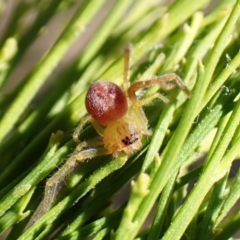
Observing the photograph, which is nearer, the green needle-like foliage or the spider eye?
the green needle-like foliage

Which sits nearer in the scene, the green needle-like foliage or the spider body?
→ the green needle-like foliage

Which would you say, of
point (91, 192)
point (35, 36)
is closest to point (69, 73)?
point (35, 36)

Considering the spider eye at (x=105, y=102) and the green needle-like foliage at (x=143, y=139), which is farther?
the spider eye at (x=105, y=102)

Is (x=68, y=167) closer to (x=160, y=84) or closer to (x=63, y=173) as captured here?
(x=63, y=173)

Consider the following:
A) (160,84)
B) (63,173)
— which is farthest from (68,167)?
(160,84)

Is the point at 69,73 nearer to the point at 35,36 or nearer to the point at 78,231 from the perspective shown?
the point at 35,36
